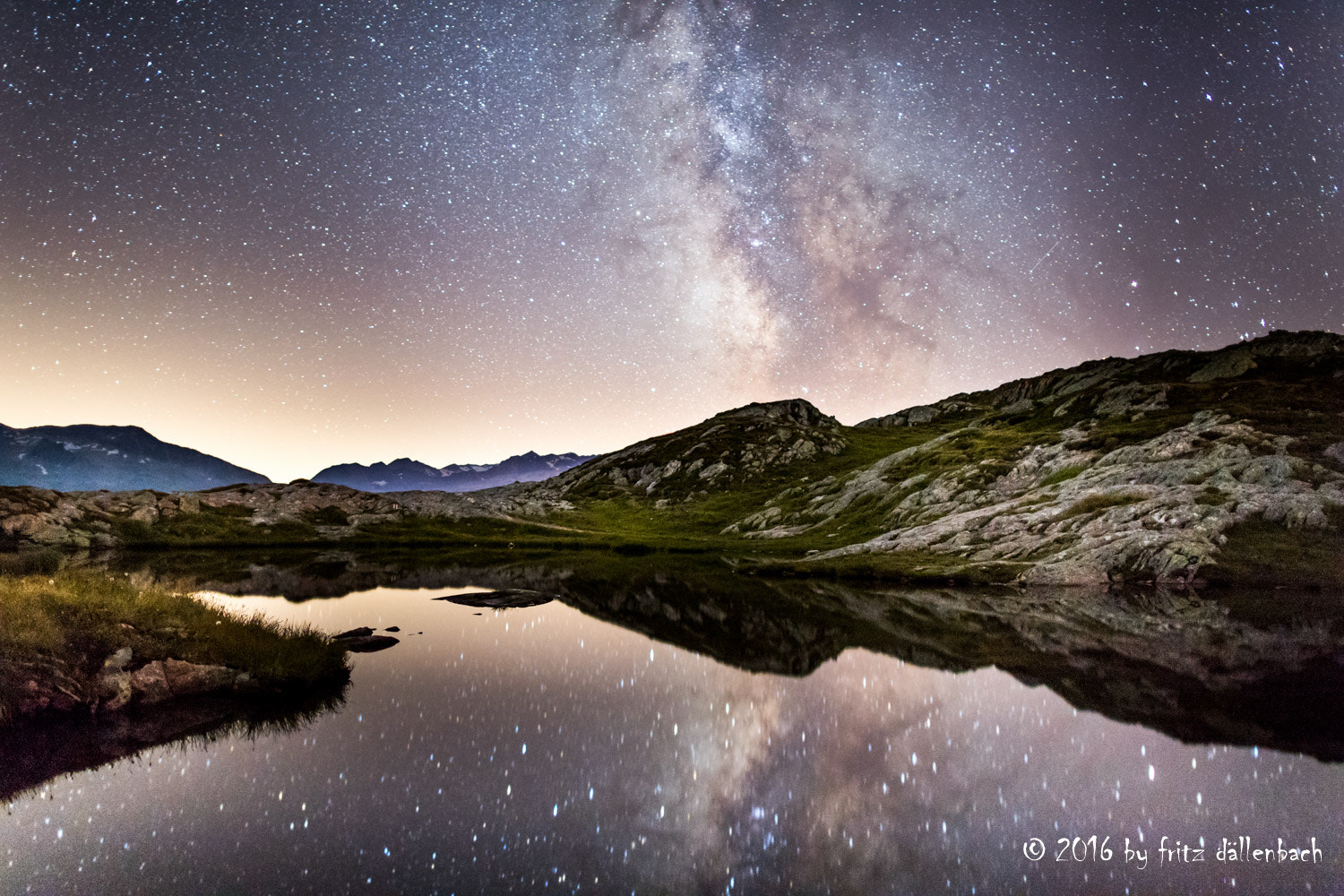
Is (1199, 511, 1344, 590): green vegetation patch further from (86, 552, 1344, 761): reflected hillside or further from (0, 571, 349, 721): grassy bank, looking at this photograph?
(0, 571, 349, 721): grassy bank

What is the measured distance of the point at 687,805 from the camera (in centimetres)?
1861

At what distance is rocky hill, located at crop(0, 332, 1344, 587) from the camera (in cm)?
6762

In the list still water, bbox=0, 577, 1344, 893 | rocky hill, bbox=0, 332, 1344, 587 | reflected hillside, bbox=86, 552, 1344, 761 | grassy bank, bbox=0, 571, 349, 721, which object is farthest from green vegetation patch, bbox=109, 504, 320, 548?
still water, bbox=0, 577, 1344, 893

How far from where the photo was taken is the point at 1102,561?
66812mm

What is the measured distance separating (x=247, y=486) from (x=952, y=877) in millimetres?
212410

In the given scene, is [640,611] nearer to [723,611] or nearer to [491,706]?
[723,611]

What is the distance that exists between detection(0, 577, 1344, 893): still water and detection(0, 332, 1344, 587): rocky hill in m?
51.5

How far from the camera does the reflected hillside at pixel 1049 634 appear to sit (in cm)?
2567

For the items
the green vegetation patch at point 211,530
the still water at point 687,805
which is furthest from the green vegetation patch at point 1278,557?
the green vegetation patch at point 211,530

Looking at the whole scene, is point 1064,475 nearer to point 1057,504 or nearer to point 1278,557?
point 1057,504

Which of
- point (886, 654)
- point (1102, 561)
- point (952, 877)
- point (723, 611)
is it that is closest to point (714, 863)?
point (952, 877)

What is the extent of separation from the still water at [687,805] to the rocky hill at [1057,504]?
51469 millimetres

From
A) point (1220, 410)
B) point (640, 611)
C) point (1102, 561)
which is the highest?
point (1220, 410)

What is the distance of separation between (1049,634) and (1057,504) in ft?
174
